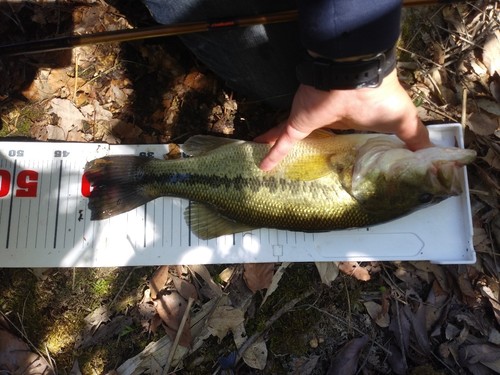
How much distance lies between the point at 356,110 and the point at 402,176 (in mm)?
619

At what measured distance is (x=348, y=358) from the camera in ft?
10.5

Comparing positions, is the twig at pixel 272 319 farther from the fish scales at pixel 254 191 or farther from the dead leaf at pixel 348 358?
the fish scales at pixel 254 191

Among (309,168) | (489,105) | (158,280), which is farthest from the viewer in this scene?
(489,105)

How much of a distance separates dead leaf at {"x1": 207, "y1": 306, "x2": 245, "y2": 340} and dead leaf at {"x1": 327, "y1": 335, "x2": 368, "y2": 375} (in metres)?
0.74

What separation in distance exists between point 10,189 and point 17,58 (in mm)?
961

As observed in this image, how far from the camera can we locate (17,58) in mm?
3262

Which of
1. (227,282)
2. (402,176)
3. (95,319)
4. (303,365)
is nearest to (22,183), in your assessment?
(95,319)

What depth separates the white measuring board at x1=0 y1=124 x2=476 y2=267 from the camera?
3.17 m

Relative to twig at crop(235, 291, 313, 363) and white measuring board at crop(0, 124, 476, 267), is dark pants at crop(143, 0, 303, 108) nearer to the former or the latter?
white measuring board at crop(0, 124, 476, 267)

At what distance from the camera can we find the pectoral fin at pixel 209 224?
9.94 feet

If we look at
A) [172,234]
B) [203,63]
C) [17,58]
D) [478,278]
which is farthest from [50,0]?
[478,278]

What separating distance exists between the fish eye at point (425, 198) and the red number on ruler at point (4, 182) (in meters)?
2.80

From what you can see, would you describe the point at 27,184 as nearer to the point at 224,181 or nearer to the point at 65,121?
the point at 65,121

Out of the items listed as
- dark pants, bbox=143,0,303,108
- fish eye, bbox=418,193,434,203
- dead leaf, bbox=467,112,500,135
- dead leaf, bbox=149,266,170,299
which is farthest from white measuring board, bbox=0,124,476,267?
dark pants, bbox=143,0,303,108
